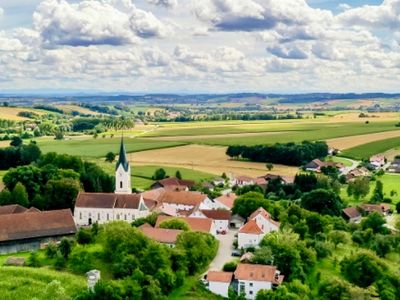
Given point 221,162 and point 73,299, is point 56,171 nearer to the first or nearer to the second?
point 73,299

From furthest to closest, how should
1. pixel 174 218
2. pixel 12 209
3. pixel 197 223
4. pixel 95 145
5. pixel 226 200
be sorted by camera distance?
1. pixel 95 145
2. pixel 226 200
3. pixel 12 209
4. pixel 197 223
5. pixel 174 218

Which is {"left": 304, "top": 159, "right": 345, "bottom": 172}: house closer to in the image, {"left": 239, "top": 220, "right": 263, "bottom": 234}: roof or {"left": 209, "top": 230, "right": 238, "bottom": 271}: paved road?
{"left": 209, "top": 230, "right": 238, "bottom": 271}: paved road

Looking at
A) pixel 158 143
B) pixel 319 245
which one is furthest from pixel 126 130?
pixel 319 245

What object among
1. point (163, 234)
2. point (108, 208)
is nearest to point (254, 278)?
point (163, 234)

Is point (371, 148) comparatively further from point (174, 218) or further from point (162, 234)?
point (162, 234)

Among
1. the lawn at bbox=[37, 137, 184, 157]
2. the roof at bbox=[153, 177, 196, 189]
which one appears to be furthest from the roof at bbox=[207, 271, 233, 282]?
the lawn at bbox=[37, 137, 184, 157]

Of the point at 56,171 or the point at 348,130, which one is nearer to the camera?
the point at 56,171
